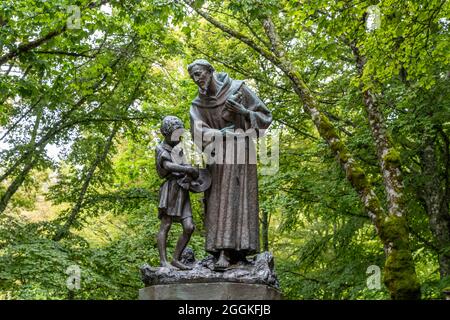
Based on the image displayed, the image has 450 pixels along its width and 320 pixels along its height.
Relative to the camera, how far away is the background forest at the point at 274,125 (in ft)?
34.6

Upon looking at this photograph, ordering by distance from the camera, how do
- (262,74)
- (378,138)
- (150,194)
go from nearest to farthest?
(378,138) → (150,194) → (262,74)

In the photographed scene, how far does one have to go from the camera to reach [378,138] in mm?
11055

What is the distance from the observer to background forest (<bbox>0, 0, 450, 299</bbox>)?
34.6ft

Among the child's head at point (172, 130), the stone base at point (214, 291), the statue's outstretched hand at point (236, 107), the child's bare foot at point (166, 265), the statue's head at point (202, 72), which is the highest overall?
the statue's head at point (202, 72)

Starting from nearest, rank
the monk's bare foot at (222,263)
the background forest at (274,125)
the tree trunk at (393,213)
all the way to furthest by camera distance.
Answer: the monk's bare foot at (222,263) < the tree trunk at (393,213) < the background forest at (274,125)

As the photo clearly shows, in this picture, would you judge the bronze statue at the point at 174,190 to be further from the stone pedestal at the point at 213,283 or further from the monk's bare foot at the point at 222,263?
the monk's bare foot at the point at 222,263

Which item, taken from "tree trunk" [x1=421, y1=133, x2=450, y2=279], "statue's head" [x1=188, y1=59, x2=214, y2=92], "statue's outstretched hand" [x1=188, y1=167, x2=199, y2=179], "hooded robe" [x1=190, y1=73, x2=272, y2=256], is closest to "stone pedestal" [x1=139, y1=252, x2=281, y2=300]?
"hooded robe" [x1=190, y1=73, x2=272, y2=256]

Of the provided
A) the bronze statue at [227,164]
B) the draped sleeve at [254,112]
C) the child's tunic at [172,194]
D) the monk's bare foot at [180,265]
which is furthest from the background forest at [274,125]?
the monk's bare foot at [180,265]

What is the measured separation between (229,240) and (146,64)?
369 inches

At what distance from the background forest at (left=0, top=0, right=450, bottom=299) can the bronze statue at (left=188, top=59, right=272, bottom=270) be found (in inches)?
173

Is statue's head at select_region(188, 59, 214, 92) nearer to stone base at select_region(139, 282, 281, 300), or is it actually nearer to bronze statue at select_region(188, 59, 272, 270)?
bronze statue at select_region(188, 59, 272, 270)
